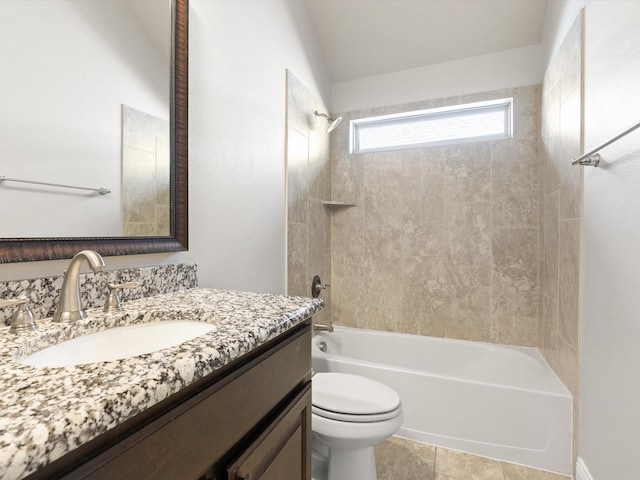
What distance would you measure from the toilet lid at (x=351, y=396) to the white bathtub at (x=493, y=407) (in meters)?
0.37

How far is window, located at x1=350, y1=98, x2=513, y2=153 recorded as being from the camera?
2.36 m

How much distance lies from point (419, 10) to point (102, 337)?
2.53 meters

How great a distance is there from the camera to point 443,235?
2.43 meters

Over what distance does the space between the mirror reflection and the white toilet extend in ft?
3.21

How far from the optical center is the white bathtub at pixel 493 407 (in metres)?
1.59

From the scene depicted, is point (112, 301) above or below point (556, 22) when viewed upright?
below

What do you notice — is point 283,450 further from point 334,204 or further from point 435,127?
point 435,127

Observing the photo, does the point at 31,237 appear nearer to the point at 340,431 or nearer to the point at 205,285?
the point at 205,285

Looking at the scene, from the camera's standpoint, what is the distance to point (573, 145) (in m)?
1.59

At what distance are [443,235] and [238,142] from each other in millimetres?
1642

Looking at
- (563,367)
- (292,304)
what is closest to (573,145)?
(563,367)

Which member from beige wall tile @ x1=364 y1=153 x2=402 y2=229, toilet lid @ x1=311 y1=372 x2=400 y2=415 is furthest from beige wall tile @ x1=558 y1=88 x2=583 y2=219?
toilet lid @ x1=311 y1=372 x2=400 y2=415

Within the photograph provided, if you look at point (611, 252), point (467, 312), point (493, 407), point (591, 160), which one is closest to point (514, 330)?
point (467, 312)

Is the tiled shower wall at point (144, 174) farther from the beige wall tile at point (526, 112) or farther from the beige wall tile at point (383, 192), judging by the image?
the beige wall tile at point (526, 112)
